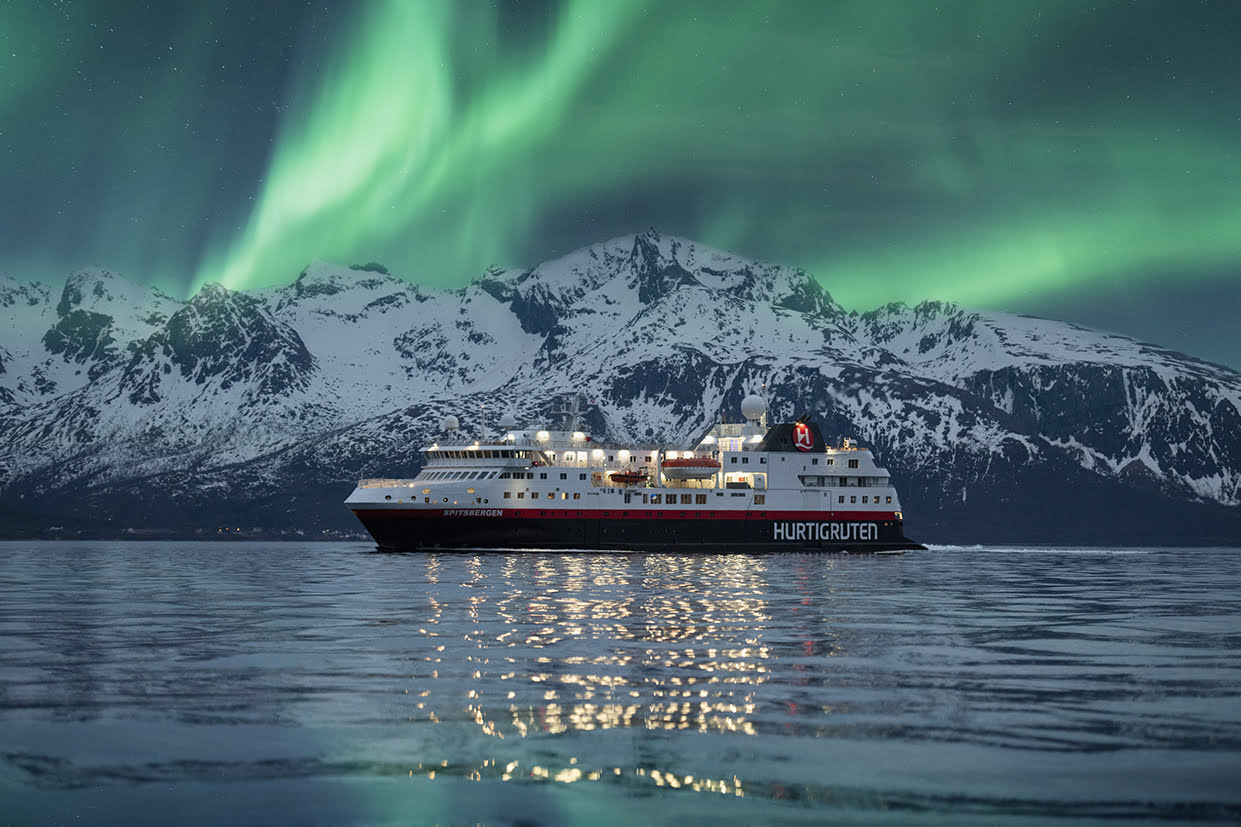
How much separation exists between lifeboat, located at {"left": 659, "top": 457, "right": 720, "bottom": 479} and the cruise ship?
12 centimetres

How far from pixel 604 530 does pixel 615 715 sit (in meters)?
94.4

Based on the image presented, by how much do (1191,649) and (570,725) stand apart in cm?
2217

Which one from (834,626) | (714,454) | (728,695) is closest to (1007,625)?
(834,626)

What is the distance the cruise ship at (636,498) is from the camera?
119 metres

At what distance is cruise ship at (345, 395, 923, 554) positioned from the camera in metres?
119

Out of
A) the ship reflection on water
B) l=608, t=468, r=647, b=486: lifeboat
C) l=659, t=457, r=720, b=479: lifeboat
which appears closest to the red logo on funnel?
l=659, t=457, r=720, b=479: lifeboat

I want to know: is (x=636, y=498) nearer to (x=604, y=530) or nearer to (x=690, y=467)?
(x=604, y=530)

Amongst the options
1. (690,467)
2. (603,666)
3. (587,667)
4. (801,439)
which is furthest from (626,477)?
(587,667)

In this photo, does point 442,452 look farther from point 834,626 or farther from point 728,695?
point 728,695

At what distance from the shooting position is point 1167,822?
19.1m

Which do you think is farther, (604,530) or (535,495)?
(604,530)

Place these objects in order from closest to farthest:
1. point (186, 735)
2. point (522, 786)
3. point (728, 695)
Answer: point (522, 786) < point (186, 735) < point (728, 695)

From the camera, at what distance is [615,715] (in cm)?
2705

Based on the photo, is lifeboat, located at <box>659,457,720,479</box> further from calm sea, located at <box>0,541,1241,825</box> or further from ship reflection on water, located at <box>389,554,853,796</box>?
calm sea, located at <box>0,541,1241,825</box>
